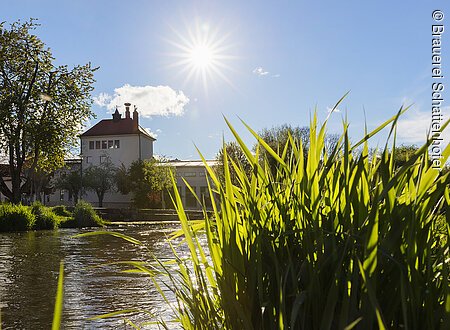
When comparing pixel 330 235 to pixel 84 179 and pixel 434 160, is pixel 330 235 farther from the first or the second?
pixel 84 179

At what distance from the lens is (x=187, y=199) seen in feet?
194

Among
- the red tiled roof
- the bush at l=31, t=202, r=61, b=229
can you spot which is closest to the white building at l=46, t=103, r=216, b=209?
the red tiled roof

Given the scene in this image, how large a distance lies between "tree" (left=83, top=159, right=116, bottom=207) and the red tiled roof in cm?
805

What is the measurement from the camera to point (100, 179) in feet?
164

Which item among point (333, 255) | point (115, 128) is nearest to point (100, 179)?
point (115, 128)

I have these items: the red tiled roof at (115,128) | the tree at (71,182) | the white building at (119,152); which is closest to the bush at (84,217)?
the tree at (71,182)

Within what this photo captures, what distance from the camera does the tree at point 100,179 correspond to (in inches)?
1950

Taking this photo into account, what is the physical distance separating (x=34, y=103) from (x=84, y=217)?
8546 millimetres

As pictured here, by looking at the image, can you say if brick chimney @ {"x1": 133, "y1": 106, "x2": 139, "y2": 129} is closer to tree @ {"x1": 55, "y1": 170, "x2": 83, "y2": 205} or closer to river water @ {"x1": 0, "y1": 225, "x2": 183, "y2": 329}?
tree @ {"x1": 55, "y1": 170, "x2": 83, "y2": 205}

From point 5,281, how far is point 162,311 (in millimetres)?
2549

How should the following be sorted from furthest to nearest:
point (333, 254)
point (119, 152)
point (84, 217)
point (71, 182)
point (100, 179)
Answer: point (119, 152)
point (100, 179)
point (71, 182)
point (84, 217)
point (333, 254)

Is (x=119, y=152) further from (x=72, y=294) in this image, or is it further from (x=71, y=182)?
(x=72, y=294)

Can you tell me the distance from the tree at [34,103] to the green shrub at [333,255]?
24975mm

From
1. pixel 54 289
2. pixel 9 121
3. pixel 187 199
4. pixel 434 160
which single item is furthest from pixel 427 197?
pixel 187 199
